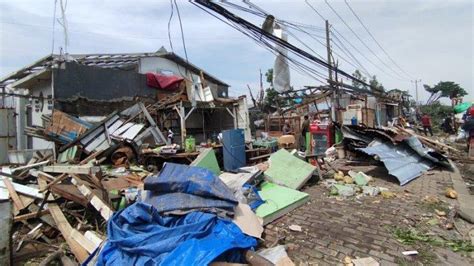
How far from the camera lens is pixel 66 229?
182 inches

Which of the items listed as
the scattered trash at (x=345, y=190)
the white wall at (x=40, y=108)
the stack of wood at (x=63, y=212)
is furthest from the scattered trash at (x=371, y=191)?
the white wall at (x=40, y=108)

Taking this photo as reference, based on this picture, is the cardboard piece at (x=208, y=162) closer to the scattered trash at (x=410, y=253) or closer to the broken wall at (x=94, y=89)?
the scattered trash at (x=410, y=253)

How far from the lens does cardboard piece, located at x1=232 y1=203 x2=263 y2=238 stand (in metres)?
4.07

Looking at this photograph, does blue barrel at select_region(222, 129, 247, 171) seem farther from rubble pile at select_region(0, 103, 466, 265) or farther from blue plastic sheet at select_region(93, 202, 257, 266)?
blue plastic sheet at select_region(93, 202, 257, 266)

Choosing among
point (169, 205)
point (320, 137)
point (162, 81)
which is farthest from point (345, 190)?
point (162, 81)

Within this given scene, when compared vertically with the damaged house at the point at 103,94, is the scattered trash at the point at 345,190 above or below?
below

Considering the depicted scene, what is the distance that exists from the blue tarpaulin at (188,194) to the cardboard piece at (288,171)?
2416 millimetres

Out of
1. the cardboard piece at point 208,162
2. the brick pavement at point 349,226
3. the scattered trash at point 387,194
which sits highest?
the cardboard piece at point 208,162

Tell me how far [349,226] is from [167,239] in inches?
114

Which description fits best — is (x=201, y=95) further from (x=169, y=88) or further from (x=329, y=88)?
(x=329, y=88)

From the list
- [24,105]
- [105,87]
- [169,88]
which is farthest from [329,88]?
[24,105]

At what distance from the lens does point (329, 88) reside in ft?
54.1

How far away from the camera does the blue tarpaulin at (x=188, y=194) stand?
4.12m

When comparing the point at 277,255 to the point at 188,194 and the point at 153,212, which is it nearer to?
the point at 188,194
